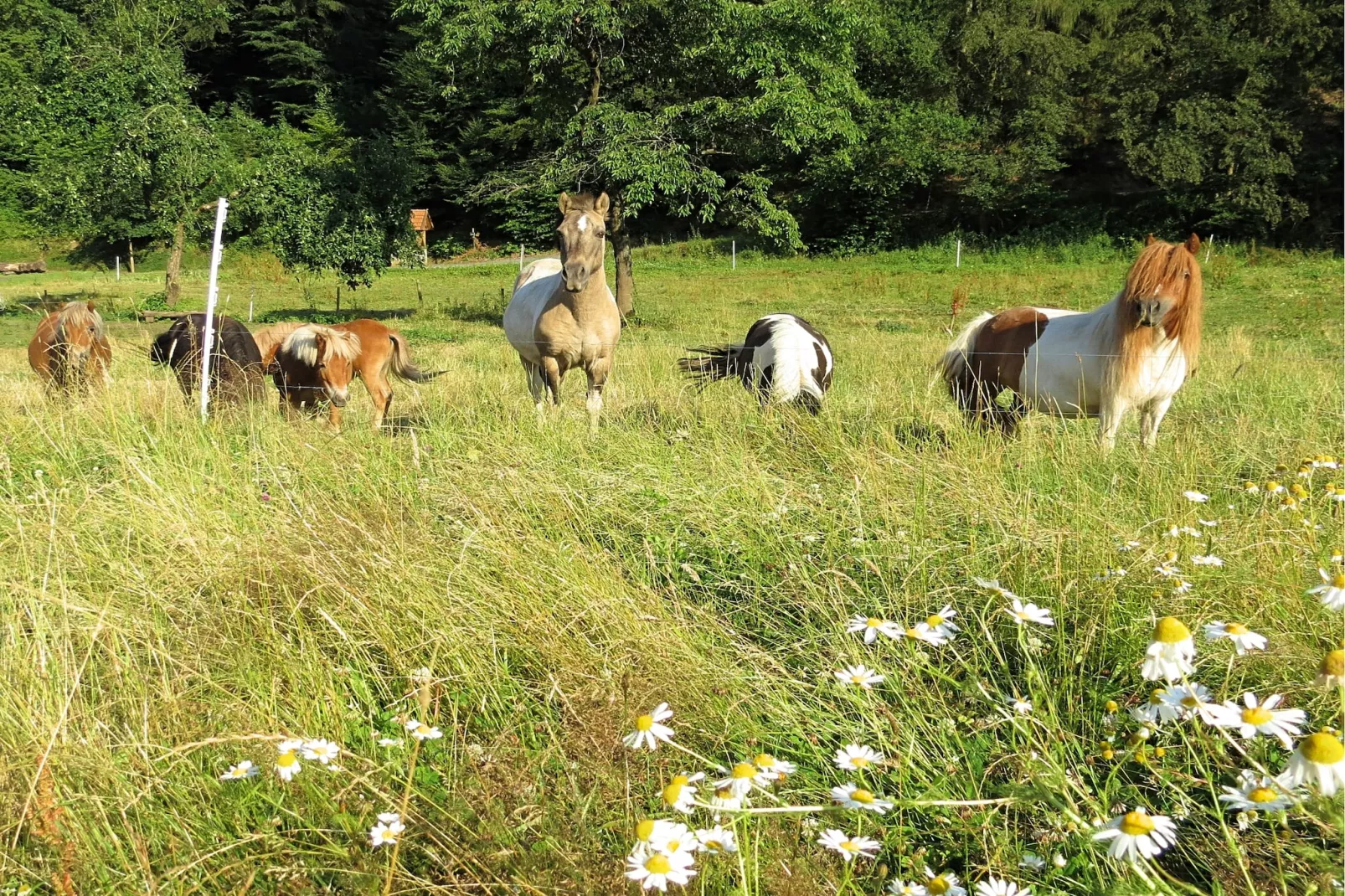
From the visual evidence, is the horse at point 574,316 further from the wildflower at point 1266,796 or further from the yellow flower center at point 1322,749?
the yellow flower center at point 1322,749

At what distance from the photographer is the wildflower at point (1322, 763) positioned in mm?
1214

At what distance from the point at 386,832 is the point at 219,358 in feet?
21.4

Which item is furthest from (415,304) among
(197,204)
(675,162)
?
(675,162)

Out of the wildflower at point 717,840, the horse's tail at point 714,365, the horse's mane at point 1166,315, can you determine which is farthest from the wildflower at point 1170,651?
the horse's tail at point 714,365

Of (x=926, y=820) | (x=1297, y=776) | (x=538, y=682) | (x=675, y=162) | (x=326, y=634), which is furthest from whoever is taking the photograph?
(x=675, y=162)

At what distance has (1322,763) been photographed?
1.22 m

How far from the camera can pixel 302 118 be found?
53.6 m

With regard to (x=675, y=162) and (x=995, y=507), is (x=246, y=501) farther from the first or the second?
(x=675, y=162)

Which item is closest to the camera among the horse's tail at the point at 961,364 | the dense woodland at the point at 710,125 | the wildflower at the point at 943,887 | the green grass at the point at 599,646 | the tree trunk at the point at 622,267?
the wildflower at the point at 943,887

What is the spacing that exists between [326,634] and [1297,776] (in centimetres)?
252

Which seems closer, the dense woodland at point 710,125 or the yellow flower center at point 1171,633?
the yellow flower center at point 1171,633

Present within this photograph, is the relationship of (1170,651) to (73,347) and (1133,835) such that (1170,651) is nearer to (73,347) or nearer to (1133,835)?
(1133,835)

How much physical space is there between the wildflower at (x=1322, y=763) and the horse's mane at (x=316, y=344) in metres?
8.00

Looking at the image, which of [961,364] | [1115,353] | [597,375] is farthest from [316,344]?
[1115,353]
